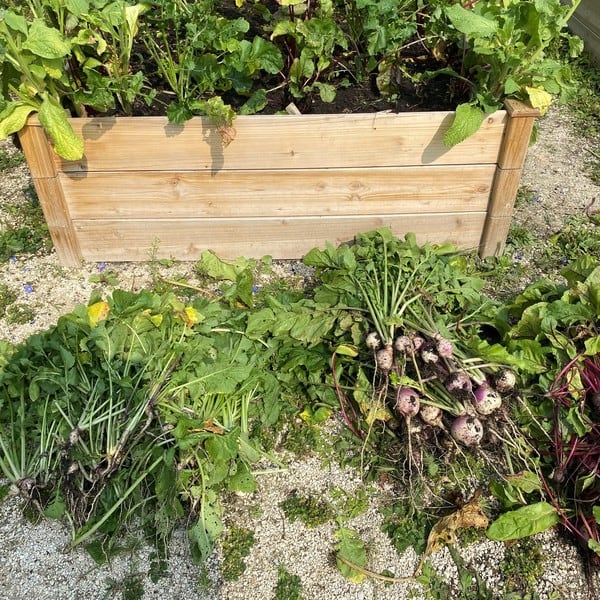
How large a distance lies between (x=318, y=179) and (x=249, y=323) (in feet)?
2.52

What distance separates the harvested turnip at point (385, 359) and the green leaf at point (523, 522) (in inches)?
24.2

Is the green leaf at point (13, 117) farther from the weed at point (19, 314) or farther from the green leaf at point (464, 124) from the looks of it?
the green leaf at point (464, 124)

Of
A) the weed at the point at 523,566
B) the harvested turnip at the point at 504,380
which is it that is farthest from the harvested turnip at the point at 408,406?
the weed at the point at 523,566

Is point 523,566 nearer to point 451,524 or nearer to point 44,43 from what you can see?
→ point 451,524

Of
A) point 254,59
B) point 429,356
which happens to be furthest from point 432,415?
point 254,59

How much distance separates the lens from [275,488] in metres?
Answer: 2.19

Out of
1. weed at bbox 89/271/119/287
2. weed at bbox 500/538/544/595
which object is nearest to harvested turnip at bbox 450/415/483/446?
weed at bbox 500/538/544/595

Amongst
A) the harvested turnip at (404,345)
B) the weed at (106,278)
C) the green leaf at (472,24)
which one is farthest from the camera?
the weed at (106,278)

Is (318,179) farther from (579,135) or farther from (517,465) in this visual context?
(579,135)

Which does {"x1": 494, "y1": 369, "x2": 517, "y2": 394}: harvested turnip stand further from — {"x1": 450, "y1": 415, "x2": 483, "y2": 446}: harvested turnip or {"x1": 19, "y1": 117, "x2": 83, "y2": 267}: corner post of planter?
{"x1": 19, "y1": 117, "x2": 83, "y2": 267}: corner post of planter

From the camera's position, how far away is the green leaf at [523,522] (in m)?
1.97

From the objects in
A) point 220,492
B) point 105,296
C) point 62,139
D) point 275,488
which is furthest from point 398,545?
point 62,139

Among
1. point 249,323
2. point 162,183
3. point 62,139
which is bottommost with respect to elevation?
point 249,323

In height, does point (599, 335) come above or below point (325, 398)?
above
